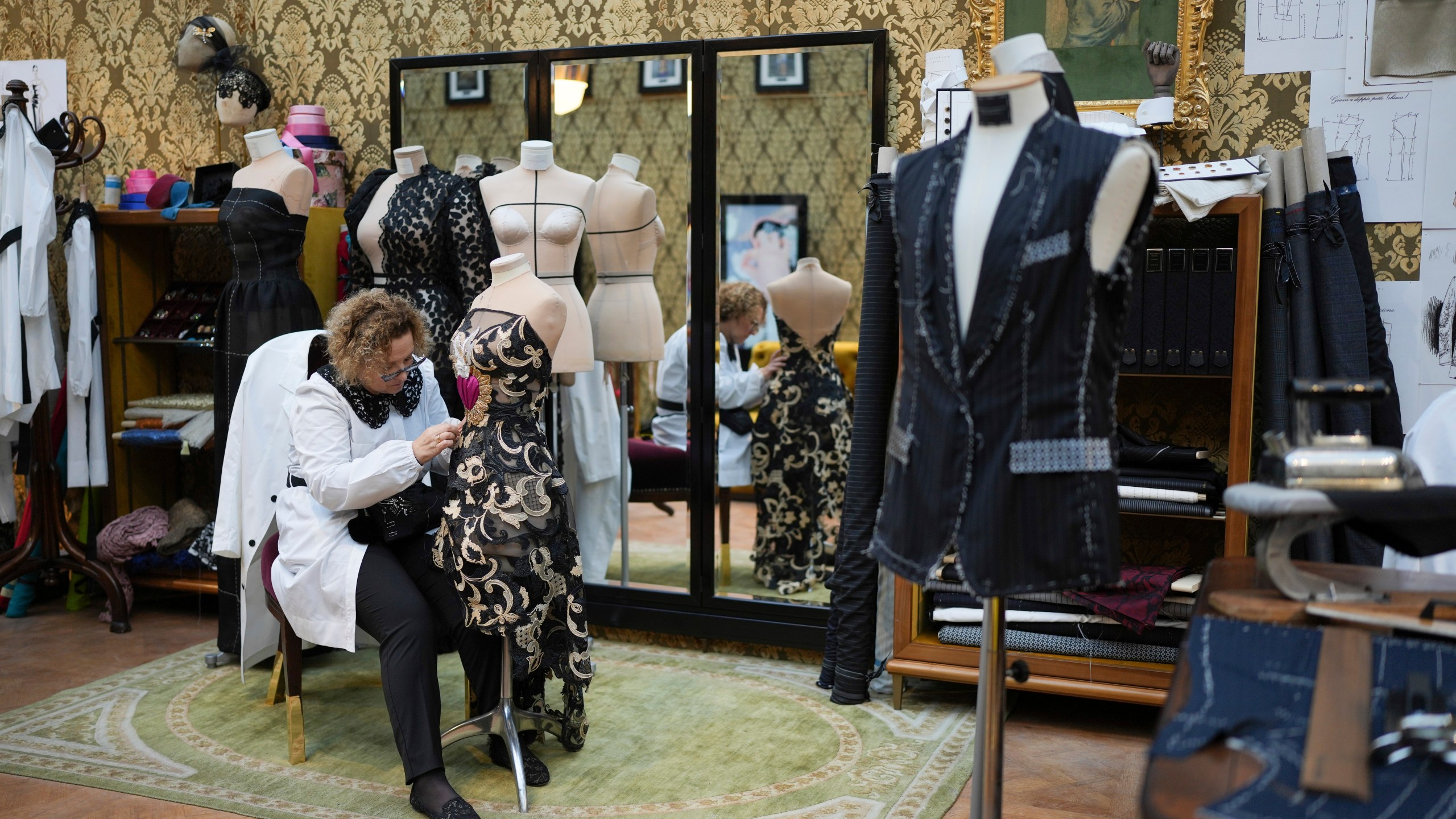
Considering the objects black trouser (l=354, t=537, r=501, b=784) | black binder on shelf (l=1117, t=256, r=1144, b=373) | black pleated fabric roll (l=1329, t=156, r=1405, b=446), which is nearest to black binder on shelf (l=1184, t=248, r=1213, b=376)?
black binder on shelf (l=1117, t=256, r=1144, b=373)

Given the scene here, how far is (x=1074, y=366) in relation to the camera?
1817 mm

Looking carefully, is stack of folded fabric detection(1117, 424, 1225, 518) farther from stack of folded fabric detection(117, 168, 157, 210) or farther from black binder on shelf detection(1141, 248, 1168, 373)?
stack of folded fabric detection(117, 168, 157, 210)

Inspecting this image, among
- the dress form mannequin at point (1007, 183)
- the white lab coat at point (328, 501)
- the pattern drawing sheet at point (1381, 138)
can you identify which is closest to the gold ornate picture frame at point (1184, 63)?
the pattern drawing sheet at point (1381, 138)

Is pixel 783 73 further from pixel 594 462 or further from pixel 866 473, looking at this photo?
pixel 594 462

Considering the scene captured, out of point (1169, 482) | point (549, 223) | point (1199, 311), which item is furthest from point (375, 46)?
point (1169, 482)

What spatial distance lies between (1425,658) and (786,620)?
2767mm

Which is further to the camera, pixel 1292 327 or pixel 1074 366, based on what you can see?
pixel 1292 327

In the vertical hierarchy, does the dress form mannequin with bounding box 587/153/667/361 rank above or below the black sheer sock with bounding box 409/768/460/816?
above

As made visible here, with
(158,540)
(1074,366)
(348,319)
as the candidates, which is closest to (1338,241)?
(1074,366)

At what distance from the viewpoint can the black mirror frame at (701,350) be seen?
158 inches

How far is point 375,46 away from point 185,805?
114 inches

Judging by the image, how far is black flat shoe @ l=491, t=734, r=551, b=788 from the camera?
9.96ft

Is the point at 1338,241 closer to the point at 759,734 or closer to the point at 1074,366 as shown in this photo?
the point at 1074,366
